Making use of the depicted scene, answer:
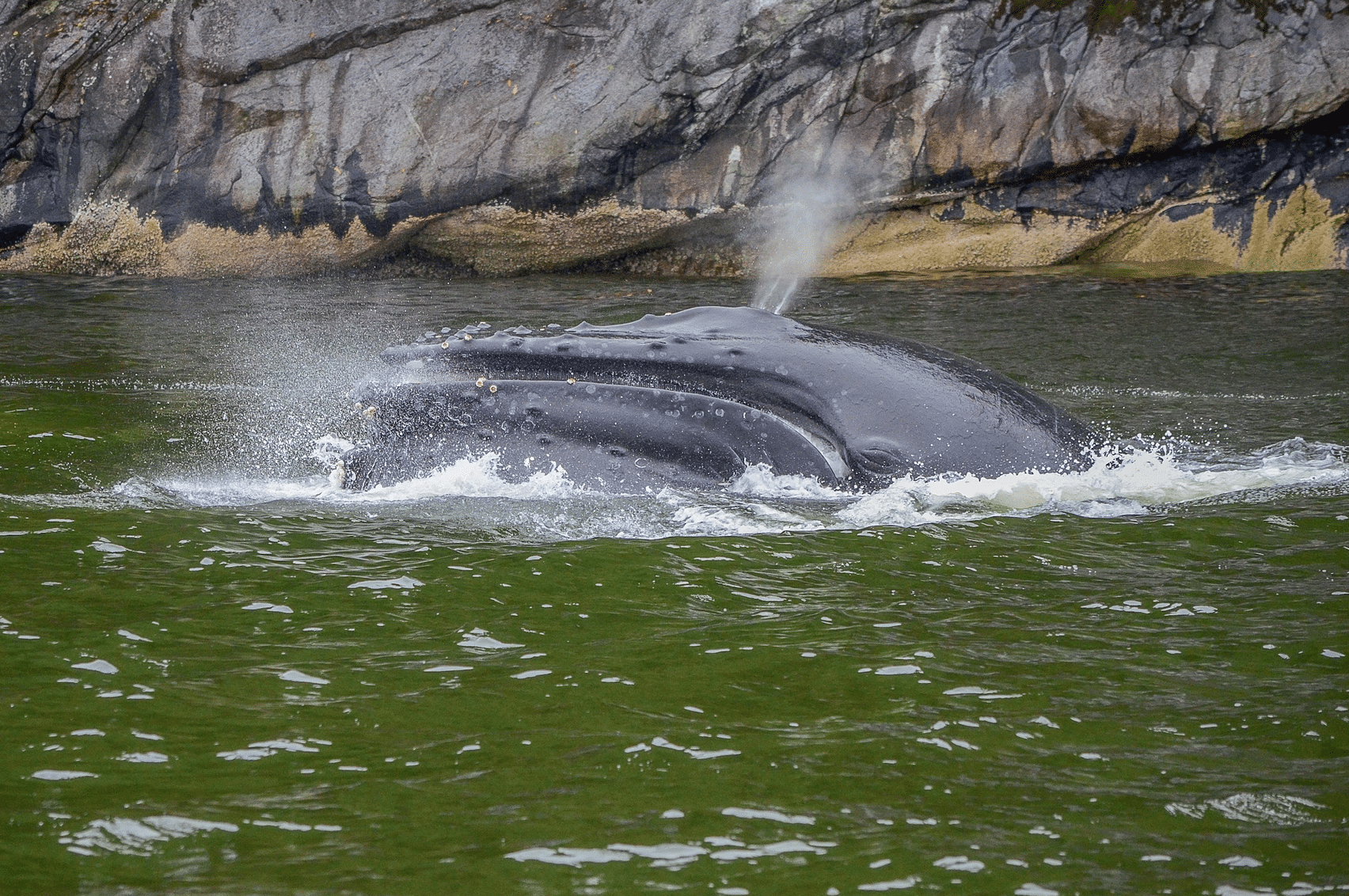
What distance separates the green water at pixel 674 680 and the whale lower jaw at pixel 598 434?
0.13 metres

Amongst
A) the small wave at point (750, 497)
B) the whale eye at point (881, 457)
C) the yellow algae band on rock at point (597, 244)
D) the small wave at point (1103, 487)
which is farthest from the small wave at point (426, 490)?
the yellow algae band on rock at point (597, 244)

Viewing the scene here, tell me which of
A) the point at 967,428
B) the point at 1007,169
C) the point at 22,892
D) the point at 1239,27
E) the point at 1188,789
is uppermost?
the point at 1239,27

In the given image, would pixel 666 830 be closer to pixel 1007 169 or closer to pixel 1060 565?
pixel 1060 565

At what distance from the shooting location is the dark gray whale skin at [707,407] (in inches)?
239

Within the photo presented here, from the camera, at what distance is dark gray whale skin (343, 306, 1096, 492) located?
6.06m

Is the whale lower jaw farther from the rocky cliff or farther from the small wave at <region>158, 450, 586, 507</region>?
the rocky cliff

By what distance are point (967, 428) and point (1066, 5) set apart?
15036mm

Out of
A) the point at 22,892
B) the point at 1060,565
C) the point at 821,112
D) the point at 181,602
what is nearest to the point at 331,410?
the point at 181,602

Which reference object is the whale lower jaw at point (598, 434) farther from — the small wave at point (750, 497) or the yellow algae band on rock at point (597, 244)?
the yellow algae band on rock at point (597, 244)

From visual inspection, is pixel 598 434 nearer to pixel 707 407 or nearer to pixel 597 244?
pixel 707 407

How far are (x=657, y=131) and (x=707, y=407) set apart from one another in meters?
14.2

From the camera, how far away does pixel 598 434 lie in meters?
6.35

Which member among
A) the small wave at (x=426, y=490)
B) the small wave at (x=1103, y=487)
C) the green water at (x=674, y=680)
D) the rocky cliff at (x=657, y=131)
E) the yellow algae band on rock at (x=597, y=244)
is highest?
the rocky cliff at (x=657, y=131)

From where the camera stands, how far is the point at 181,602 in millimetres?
5031
